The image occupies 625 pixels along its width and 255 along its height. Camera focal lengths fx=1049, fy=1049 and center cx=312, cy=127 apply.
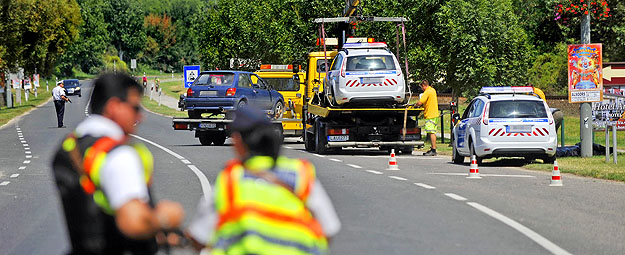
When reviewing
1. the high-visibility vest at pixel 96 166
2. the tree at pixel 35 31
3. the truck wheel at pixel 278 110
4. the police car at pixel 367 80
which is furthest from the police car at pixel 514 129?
the tree at pixel 35 31

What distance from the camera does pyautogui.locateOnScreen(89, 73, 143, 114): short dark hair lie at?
15.5ft

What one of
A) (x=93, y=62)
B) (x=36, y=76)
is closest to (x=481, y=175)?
(x=36, y=76)

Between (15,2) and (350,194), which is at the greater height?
(15,2)

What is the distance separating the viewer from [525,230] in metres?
11.2

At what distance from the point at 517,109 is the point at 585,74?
319 cm

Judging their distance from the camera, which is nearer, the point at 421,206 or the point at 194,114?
the point at 421,206

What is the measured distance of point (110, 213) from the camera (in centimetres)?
453

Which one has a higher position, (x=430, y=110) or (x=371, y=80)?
(x=371, y=80)

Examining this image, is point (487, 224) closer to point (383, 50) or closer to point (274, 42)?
point (383, 50)

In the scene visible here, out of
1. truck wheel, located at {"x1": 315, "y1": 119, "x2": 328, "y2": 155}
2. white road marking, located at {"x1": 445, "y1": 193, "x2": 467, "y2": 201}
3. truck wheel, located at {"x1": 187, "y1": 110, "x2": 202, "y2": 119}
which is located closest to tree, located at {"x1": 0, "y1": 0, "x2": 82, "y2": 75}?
truck wheel, located at {"x1": 187, "y1": 110, "x2": 202, "y2": 119}

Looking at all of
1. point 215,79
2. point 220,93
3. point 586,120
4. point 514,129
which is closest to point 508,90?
point 514,129

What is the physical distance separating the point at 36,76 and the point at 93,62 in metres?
46.8

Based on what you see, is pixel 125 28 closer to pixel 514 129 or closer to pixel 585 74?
pixel 585 74

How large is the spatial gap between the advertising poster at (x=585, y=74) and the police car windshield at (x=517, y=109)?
2597 mm
